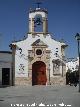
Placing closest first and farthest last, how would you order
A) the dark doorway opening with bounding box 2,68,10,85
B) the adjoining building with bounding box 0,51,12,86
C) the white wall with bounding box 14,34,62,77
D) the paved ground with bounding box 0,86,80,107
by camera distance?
the paved ground with bounding box 0,86,80,107 → the adjoining building with bounding box 0,51,12,86 → the dark doorway opening with bounding box 2,68,10,85 → the white wall with bounding box 14,34,62,77

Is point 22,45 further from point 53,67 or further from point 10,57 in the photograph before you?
point 53,67

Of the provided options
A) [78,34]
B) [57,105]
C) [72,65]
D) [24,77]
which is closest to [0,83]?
[24,77]

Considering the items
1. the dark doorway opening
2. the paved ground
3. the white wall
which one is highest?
the white wall

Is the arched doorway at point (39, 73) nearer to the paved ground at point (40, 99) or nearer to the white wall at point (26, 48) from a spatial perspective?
the white wall at point (26, 48)

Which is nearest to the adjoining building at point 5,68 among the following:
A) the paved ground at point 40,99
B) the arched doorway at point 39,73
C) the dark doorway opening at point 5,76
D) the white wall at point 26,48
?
the dark doorway opening at point 5,76

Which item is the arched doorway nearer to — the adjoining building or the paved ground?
the adjoining building

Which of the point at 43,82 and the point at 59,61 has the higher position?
the point at 59,61

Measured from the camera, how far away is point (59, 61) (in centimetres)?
4866

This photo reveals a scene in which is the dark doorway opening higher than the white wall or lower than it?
lower

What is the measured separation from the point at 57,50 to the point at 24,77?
6059mm

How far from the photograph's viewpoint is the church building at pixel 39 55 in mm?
48062

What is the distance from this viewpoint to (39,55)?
4853cm

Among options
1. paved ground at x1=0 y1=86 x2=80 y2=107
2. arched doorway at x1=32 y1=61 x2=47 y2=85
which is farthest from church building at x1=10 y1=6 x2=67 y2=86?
paved ground at x1=0 y1=86 x2=80 y2=107

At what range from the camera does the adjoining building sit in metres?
47.3
